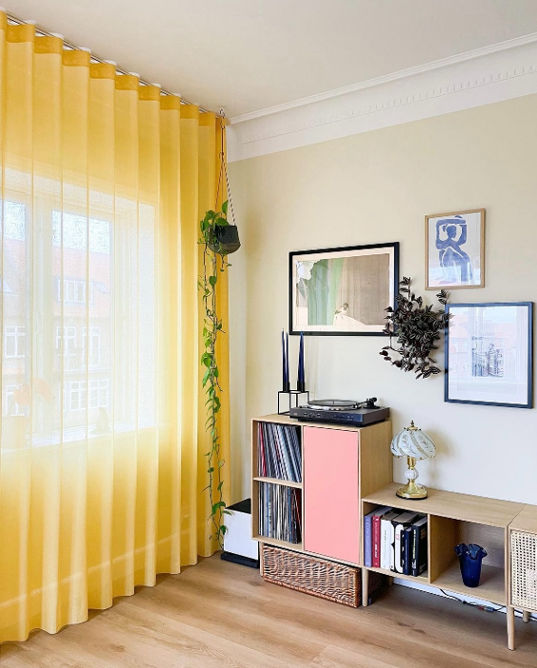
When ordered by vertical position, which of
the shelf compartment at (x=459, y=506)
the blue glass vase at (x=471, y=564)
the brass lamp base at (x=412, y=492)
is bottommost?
the blue glass vase at (x=471, y=564)

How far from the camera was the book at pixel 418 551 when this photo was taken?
2631 mm

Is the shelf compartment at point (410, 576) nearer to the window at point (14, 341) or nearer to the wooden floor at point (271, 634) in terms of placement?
the wooden floor at point (271, 634)

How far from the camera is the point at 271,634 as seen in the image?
2531mm

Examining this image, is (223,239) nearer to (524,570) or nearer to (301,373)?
(301,373)

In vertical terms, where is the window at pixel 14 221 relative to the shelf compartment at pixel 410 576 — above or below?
above

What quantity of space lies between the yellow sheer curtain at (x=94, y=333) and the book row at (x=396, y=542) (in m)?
1.06

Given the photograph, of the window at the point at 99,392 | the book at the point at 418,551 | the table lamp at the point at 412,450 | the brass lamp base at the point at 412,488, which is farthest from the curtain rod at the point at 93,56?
the book at the point at 418,551

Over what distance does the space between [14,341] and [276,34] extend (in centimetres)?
177

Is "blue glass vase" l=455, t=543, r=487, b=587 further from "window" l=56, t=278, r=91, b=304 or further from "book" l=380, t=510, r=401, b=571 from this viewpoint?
"window" l=56, t=278, r=91, b=304

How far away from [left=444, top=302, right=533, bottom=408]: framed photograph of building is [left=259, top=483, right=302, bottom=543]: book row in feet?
3.20

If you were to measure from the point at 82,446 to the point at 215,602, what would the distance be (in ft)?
3.35

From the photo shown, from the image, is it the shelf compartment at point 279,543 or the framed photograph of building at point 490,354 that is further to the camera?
the shelf compartment at point 279,543

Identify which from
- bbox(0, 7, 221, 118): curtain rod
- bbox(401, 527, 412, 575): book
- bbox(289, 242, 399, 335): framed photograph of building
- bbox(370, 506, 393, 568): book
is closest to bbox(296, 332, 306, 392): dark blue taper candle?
bbox(289, 242, 399, 335): framed photograph of building

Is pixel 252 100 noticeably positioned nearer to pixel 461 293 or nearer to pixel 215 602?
pixel 461 293
